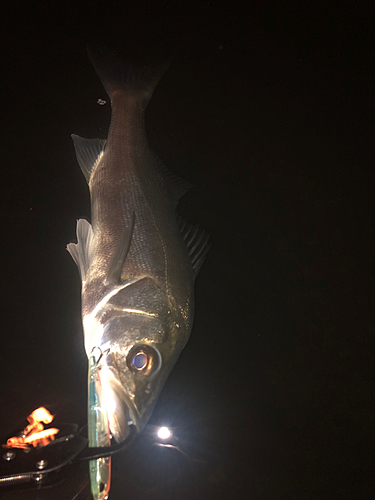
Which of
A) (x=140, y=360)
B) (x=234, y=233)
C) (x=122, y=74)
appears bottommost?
(x=140, y=360)

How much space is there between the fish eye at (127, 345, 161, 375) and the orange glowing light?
422mm

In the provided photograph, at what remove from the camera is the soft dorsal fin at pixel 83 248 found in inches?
47.7

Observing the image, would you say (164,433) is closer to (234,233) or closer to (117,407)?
(117,407)

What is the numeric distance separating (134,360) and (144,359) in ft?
0.11

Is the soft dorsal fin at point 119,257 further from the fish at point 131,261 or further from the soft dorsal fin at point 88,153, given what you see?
the soft dorsal fin at point 88,153

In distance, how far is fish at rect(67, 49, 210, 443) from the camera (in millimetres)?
959

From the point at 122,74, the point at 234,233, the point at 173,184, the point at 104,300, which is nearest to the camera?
the point at 104,300

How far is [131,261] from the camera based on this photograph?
112cm

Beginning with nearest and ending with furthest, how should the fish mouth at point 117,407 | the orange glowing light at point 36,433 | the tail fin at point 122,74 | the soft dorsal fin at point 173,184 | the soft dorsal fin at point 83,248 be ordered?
the fish mouth at point 117,407 < the orange glowing light at point 36,433 < the soft dorsal fin at point 83,248 < the soft dorsal fin at point 173,184 < the tail fin at point 122,74

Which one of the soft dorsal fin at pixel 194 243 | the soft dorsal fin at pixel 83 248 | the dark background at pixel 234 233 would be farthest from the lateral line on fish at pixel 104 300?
the dark background at pixel 234 233

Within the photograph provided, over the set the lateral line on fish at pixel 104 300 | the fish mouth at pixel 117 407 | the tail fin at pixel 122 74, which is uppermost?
the tail fin at pixel 122 74

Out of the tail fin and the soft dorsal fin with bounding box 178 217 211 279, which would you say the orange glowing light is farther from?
the tail fin

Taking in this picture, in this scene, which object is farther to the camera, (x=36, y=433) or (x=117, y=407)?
(x=36, y=433)

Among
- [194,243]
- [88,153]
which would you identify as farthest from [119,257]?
[88,153]
